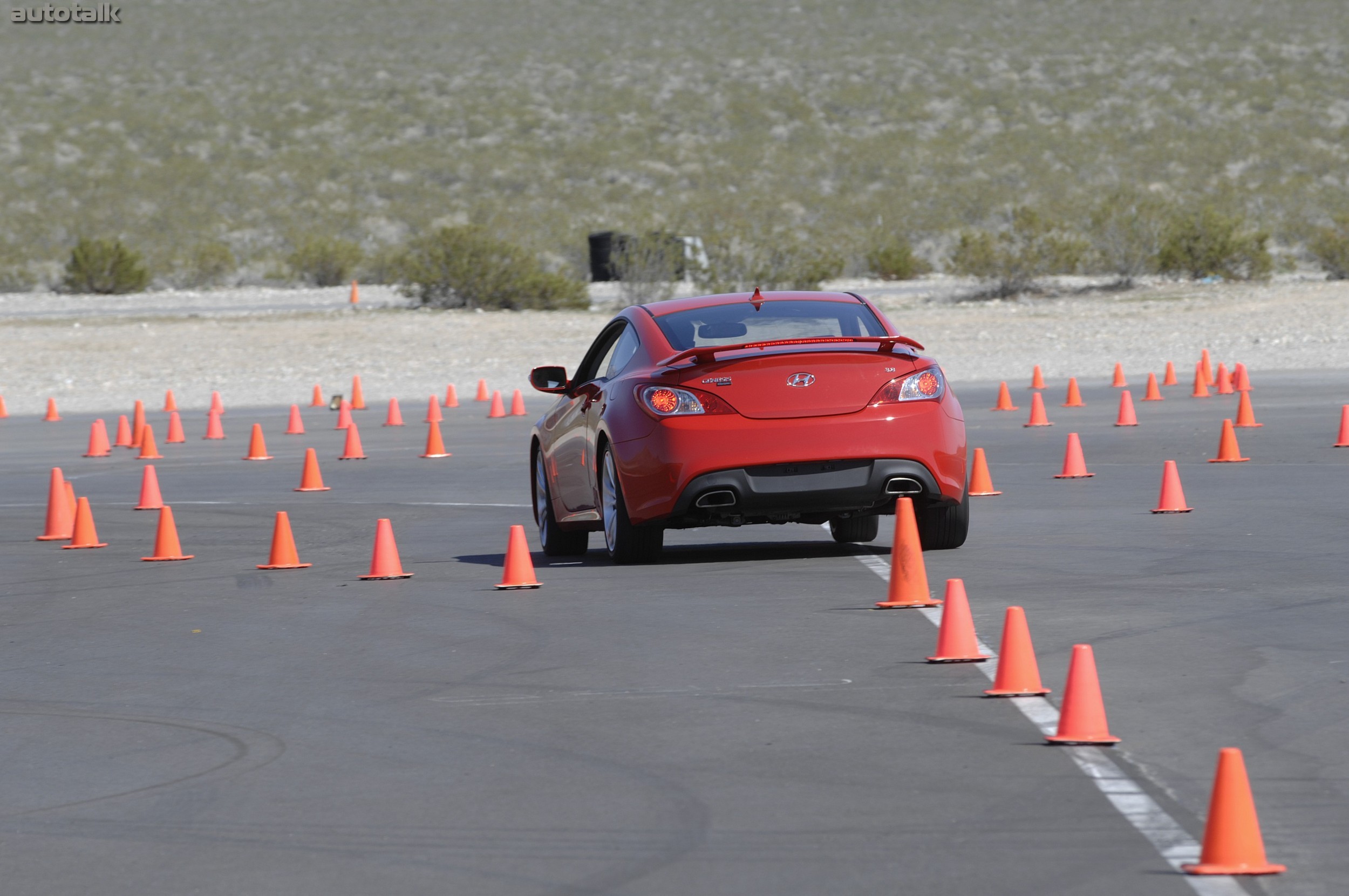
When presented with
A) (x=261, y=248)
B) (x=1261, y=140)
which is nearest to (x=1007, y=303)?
(x=261, y=248)

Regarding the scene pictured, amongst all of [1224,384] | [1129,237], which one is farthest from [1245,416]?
[1129,237]

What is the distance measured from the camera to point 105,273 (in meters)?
58.0

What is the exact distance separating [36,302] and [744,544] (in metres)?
43.8

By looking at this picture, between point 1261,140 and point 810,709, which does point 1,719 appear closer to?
point 810,709

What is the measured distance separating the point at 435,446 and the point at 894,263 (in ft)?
129

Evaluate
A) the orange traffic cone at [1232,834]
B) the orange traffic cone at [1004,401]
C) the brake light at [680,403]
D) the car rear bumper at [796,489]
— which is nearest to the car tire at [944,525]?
the car rear bumper at [796,489]

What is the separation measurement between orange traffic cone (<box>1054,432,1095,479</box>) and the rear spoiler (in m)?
5.49

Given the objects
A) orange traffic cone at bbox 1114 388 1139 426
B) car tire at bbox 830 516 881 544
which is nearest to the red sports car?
car tire at bbox 830 516 881 544

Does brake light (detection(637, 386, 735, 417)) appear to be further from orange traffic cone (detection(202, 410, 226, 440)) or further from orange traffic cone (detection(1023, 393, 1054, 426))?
orange traffic cone (detection(202, 410, 226, 440))

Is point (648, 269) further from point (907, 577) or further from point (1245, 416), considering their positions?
point (907, 577)

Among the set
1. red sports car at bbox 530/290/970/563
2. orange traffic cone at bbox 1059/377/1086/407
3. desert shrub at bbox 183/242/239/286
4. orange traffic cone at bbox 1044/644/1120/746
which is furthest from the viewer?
desert shrub at bbox 183/242/239/286

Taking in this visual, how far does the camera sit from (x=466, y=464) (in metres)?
20.4

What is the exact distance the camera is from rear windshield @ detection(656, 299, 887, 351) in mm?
12305

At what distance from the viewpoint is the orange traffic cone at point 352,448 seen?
21.5m
